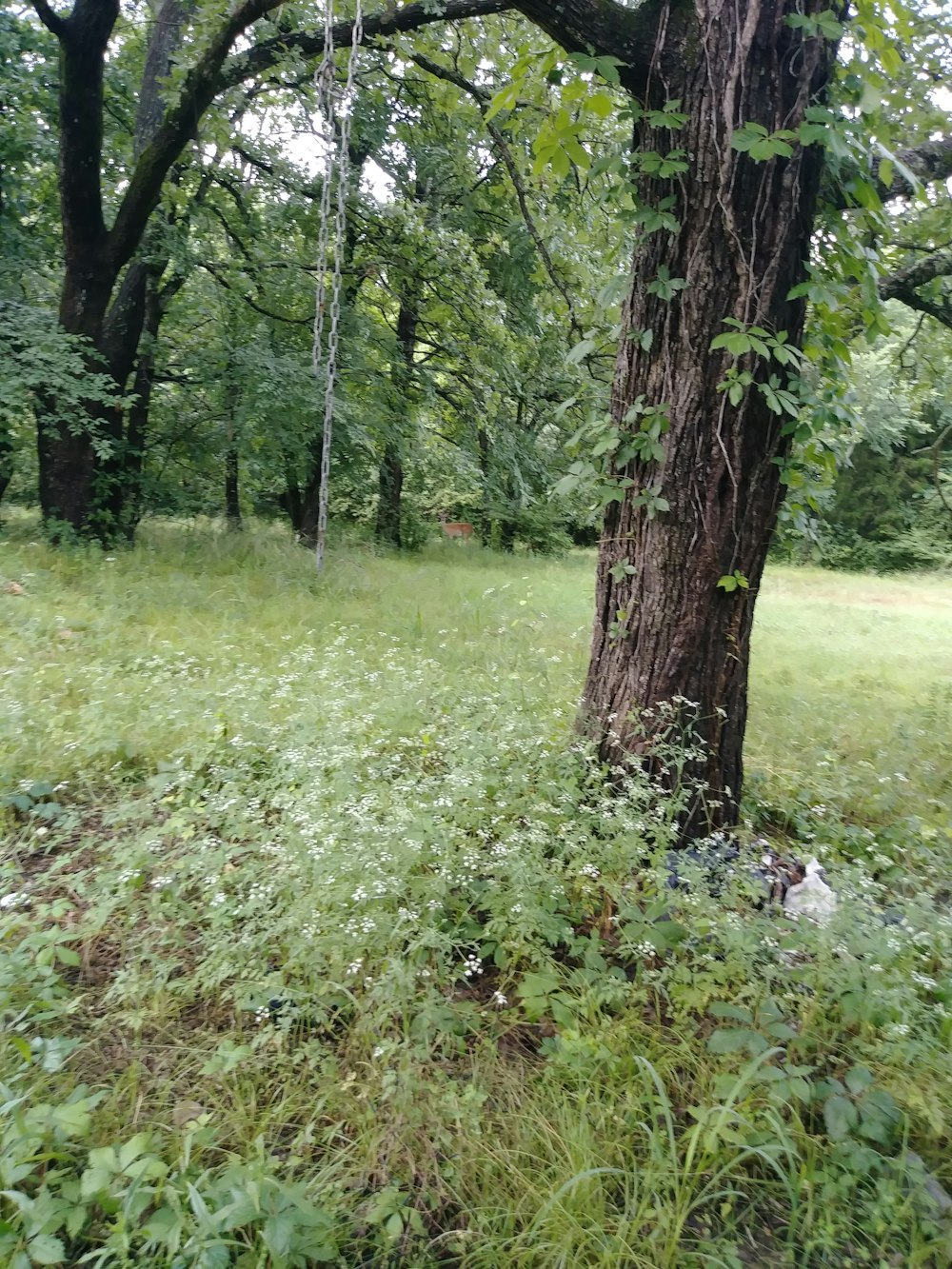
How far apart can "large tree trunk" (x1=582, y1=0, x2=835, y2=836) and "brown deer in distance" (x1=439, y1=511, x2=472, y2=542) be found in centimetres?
1335

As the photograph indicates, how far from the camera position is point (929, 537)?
22.6 metres

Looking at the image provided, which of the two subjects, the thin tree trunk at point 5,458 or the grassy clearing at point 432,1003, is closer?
the grassy clearing at point 432,1003

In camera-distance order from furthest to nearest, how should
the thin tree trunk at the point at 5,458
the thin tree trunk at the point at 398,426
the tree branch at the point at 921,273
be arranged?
the thin tree trunk at the point at 398,426
the thin tree trunk at the point at 5,458
the tree branch at the point at 921,273

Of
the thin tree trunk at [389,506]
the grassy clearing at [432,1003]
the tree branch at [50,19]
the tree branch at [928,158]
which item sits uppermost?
the tree branch at [50,19]

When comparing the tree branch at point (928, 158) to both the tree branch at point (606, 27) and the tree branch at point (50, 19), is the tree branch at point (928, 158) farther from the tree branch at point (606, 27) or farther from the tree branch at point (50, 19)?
the tree branch at point (50, 19)

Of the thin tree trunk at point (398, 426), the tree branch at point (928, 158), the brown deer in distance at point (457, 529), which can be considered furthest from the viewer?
the brown deer in distance at point (457, 529)

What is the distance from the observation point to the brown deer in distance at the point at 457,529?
55.5ft

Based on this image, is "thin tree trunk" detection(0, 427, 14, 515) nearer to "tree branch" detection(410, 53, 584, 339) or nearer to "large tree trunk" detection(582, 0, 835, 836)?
"tree branch" detection(410, 53, 584, 339)

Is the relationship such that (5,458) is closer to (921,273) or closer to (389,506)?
(389,506)

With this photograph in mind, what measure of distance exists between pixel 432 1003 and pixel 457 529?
52.0ft

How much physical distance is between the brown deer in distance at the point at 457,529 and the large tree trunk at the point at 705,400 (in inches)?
525

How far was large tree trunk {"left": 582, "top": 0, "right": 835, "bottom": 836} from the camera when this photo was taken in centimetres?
271

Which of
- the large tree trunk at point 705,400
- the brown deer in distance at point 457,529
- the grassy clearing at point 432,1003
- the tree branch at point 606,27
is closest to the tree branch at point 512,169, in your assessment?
the tree branch at point 606,27

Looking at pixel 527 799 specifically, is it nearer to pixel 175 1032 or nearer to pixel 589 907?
pixel 589 907
